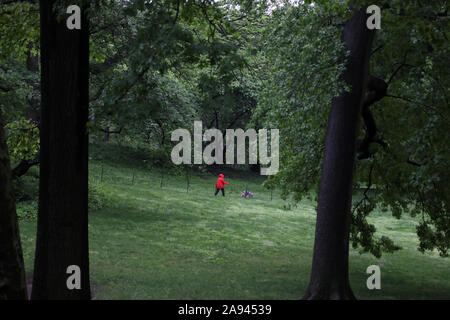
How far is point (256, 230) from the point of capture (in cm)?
2420

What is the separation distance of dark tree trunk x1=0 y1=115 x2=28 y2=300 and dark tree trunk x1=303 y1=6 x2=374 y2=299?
660 centimetres

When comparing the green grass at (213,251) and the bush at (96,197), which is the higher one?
the bush at (96,197)

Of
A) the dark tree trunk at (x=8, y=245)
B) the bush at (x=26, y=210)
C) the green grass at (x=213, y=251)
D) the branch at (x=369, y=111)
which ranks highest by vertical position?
the branch at (x=369, y=111)

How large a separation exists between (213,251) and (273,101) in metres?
7.66

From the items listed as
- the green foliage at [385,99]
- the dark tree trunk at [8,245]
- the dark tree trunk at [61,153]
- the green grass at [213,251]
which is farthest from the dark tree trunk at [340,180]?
the dark tree trunk at [8,245]

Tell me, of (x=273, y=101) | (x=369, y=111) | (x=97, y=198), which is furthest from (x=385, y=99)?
(x=97, y=198)

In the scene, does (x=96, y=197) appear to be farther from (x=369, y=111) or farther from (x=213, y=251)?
(x=369, y=111)

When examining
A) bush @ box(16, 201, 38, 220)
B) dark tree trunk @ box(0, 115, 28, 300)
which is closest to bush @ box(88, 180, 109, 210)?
bush @ box(16, 201, 38, 220)

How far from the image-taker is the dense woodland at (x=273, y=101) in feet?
25.4

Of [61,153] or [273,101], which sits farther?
[273,101]

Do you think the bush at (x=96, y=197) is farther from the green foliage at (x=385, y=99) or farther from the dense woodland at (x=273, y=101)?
the green foliage at (x=385, y=99)

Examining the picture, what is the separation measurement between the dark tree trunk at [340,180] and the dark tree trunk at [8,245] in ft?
21.7

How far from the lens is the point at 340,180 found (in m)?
10.9

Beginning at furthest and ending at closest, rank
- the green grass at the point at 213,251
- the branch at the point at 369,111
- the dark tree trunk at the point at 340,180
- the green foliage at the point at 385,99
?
the green grass at the point at 213,251 < the branch at the point at 369,111 < the green foliage at the point at 385,99 < the dark tree trunk at the point at 340,180
